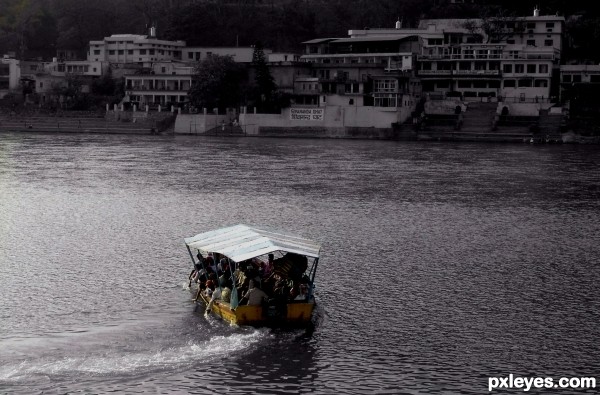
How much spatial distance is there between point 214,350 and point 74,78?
3483 inches

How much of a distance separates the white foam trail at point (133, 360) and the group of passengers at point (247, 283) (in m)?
1.16

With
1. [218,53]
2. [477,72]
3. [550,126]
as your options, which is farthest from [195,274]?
[218,53]

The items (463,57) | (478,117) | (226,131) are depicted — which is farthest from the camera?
(226,131)

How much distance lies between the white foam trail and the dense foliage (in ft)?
301

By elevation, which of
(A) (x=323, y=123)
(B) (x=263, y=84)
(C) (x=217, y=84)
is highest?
(B) (x=263, y=84)

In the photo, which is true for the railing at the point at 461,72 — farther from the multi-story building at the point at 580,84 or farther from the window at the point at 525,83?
the multi-story building at the point at 580,84

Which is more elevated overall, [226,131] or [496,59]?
[496,59]

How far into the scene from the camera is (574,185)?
48906 mm

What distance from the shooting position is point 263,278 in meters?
21.4

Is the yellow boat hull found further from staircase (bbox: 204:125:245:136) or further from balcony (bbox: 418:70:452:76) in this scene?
balcony (bbox: 418:70:452:76)

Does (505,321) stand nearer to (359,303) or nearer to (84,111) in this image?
(359,303)

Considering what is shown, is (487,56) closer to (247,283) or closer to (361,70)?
(361,70)

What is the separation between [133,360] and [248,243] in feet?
16.3

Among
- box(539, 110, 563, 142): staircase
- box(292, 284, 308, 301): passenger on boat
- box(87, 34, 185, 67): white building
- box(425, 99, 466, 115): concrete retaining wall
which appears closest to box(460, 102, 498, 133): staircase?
box(425, 99, 466, 115): concrete retaining wall
